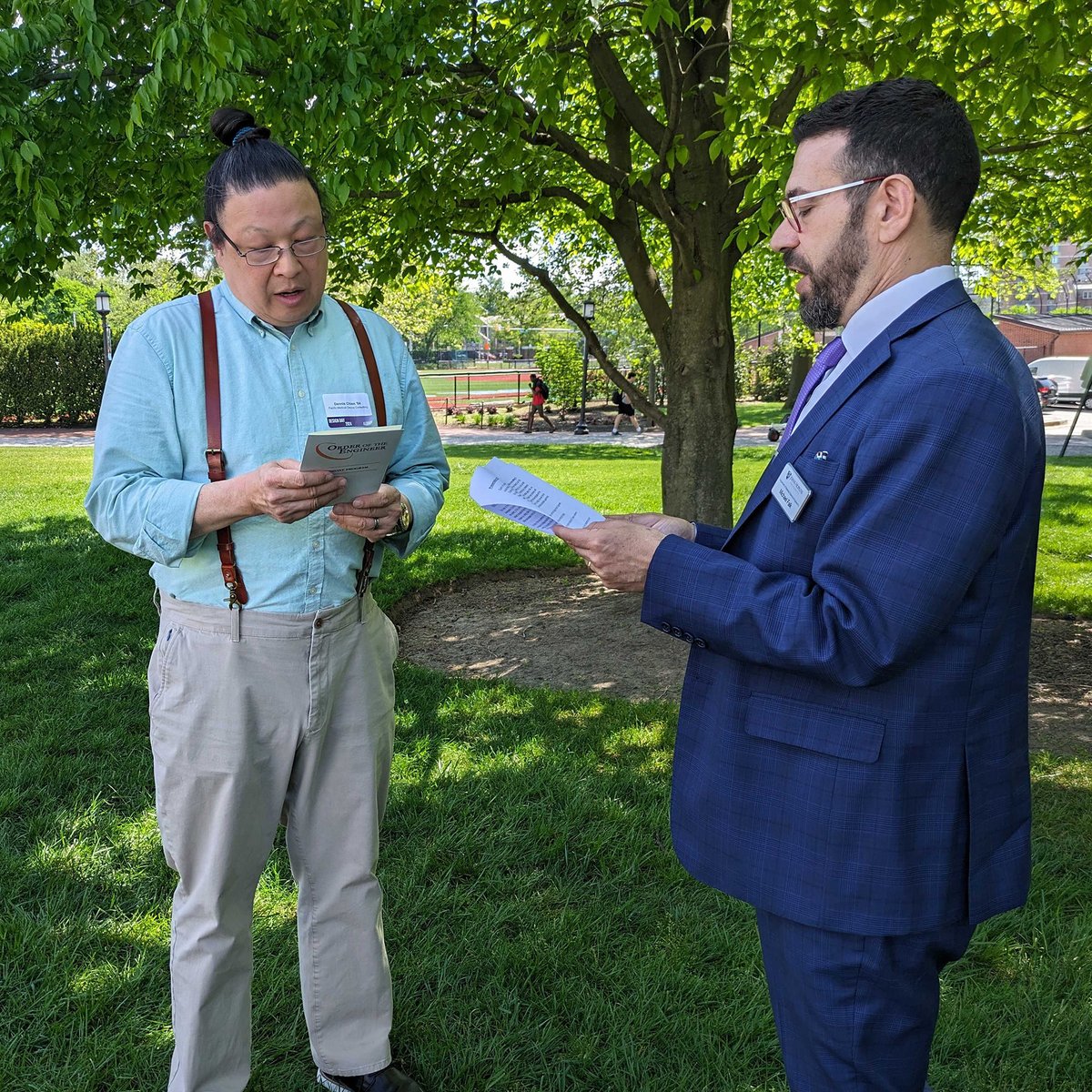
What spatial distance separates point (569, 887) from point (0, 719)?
3.22 meters

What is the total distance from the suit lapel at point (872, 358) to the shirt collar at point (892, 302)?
1 cm

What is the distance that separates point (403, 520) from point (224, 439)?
1.53 feet

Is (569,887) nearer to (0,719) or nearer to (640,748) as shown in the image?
(640,748)

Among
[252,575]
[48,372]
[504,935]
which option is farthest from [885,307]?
[48,372]

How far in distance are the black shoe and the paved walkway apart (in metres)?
18.8

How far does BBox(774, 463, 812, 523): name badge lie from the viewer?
169 centimetres

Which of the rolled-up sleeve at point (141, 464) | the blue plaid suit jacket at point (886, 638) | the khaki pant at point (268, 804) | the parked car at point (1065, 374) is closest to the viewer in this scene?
the blue plaid suit jacket at point (886, 638)

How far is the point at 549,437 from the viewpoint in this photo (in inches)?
1010

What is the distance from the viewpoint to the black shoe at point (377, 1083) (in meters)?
2.69

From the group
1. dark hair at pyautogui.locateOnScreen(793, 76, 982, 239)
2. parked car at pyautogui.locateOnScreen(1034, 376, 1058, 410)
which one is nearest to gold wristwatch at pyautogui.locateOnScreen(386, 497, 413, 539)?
dark hair at pyautogui.locateOnScreen(793, 76, 982, 239)

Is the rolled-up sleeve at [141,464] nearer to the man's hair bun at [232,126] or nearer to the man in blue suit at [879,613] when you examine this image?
the man's hair bun at [232,126]

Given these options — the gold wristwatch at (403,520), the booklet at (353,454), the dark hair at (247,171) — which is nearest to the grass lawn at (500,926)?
the gold wristwatch at (403,520)

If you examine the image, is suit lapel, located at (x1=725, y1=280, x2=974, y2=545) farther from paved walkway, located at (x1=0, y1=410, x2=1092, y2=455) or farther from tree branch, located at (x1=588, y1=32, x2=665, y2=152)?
paved walkway, located at (x1=0, y1=410, x2=1092, y2=455)

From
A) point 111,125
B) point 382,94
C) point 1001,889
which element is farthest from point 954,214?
point 111,125
